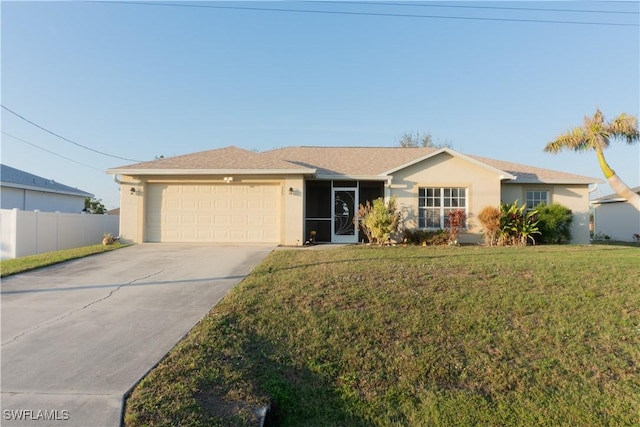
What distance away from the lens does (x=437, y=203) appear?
595 inches

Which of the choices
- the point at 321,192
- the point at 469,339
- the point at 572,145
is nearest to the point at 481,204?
the point at 572,145

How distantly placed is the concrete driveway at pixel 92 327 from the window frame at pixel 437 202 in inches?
304

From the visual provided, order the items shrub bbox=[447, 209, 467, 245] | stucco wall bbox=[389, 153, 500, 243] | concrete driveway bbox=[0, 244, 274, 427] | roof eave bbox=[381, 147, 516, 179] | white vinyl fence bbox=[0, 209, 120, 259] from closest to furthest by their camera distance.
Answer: concrete driveway bbox=[0, 244, 274, 427] → white vinyl fence bbox=[0, 209, 120, 259] → shrub bbox=[447, 209, 467, 245] → roof eave bbox=[381, 147, 516, 179] → stucco wall bbox=[389, 153, 500, 243]

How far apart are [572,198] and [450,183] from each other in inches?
230

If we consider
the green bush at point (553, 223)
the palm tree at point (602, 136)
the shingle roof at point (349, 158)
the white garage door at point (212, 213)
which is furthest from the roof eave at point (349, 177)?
the palm tree at point (602, 136)

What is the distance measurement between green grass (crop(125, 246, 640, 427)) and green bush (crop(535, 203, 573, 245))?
7.94 meters

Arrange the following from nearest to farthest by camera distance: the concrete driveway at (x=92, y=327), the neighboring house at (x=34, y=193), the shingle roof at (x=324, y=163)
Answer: the concrete driveway at (x=92, y=327) → the shingle roof at (x=324, y=163) → the neighboring house at (x=34, y=193)

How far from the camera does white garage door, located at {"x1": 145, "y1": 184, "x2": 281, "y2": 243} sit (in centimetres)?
1428

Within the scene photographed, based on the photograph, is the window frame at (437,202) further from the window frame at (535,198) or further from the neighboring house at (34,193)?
the neighboring house at (34,193)

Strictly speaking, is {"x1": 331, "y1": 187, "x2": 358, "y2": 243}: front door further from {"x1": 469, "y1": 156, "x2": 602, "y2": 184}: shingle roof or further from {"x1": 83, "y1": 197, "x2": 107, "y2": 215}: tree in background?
{"x1": 83, "y1": 197, "x2": 107, "y2": 215}: tree in background

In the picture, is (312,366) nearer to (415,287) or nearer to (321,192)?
(415,287)

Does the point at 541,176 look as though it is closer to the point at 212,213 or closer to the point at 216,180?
the point at 216,180

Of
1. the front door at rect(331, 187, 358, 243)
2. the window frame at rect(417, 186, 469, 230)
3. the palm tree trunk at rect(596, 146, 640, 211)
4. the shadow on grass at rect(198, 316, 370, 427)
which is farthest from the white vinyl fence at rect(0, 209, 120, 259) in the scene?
the palm tree trunk at rect(596, 146, 640, 211)

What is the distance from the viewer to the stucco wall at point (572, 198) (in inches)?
637
